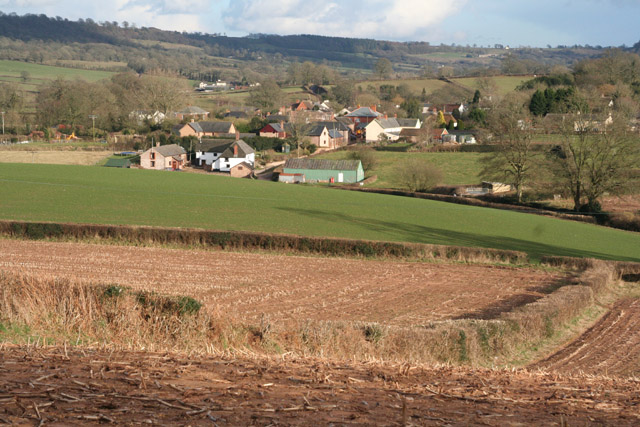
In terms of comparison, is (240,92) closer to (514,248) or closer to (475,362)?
(514,248)

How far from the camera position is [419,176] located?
58219 millimetres

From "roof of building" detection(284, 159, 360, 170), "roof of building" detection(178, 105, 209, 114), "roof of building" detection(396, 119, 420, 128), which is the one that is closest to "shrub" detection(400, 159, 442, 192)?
"roof of building" detection(284, 159, 360, 170)

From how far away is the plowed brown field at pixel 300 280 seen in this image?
750 inches

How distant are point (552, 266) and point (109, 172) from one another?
3866cm

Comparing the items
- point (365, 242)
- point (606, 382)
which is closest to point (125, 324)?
point (606, 382)

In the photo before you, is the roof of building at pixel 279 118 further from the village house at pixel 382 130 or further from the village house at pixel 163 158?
the village house at pixel 163 158

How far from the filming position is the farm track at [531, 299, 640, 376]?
584 inches

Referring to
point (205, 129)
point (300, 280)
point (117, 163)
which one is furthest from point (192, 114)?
point (300, 280)

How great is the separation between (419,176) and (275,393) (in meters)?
53.3

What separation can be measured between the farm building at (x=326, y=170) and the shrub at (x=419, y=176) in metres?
10.4

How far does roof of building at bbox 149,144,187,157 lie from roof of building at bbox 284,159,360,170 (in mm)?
14399

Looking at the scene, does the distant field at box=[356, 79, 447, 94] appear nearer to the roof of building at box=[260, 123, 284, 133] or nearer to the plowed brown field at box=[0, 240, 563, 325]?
the roof of building at box=[260, 123, 284, 133]

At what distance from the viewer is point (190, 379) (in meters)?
6.43

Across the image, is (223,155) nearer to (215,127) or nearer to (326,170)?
(326,170)
